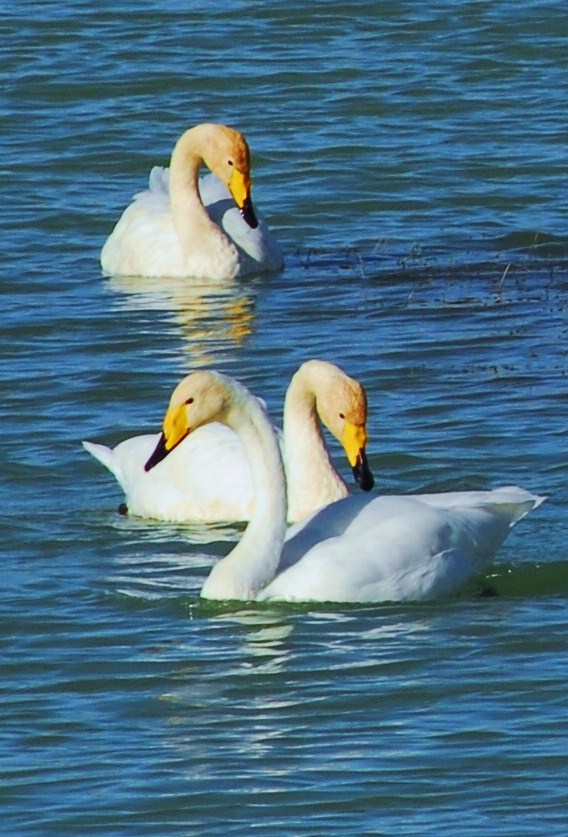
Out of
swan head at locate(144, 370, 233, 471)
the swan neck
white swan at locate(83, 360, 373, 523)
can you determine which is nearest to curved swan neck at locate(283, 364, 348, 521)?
white swan at locate(83, 360, 373, 523)

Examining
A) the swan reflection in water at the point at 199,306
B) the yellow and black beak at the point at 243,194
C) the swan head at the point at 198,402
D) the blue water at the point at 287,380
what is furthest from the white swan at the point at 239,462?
the yellow and black beak at the point at 243,194

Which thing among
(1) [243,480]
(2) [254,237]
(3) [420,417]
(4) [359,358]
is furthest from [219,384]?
(2) [254,237]

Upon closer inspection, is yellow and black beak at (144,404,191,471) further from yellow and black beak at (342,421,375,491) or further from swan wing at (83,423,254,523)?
swan wing at (83,423,254,523)

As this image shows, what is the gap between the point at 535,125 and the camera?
18797mm

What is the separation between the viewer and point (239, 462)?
10.6m

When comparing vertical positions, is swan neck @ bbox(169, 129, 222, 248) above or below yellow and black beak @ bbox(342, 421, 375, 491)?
below

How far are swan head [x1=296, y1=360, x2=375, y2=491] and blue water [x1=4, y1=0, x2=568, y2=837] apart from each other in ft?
2.18

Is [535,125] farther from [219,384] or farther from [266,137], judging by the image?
[219,384]

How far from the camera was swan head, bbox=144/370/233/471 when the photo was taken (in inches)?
364

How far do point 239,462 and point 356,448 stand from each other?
1047 mm

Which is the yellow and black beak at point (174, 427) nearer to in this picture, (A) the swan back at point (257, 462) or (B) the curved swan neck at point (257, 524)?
(A) the swan back at point (257, 462)

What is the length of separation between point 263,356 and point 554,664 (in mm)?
5039

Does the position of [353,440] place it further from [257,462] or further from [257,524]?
[257,524]

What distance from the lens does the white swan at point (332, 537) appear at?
9164 mm
